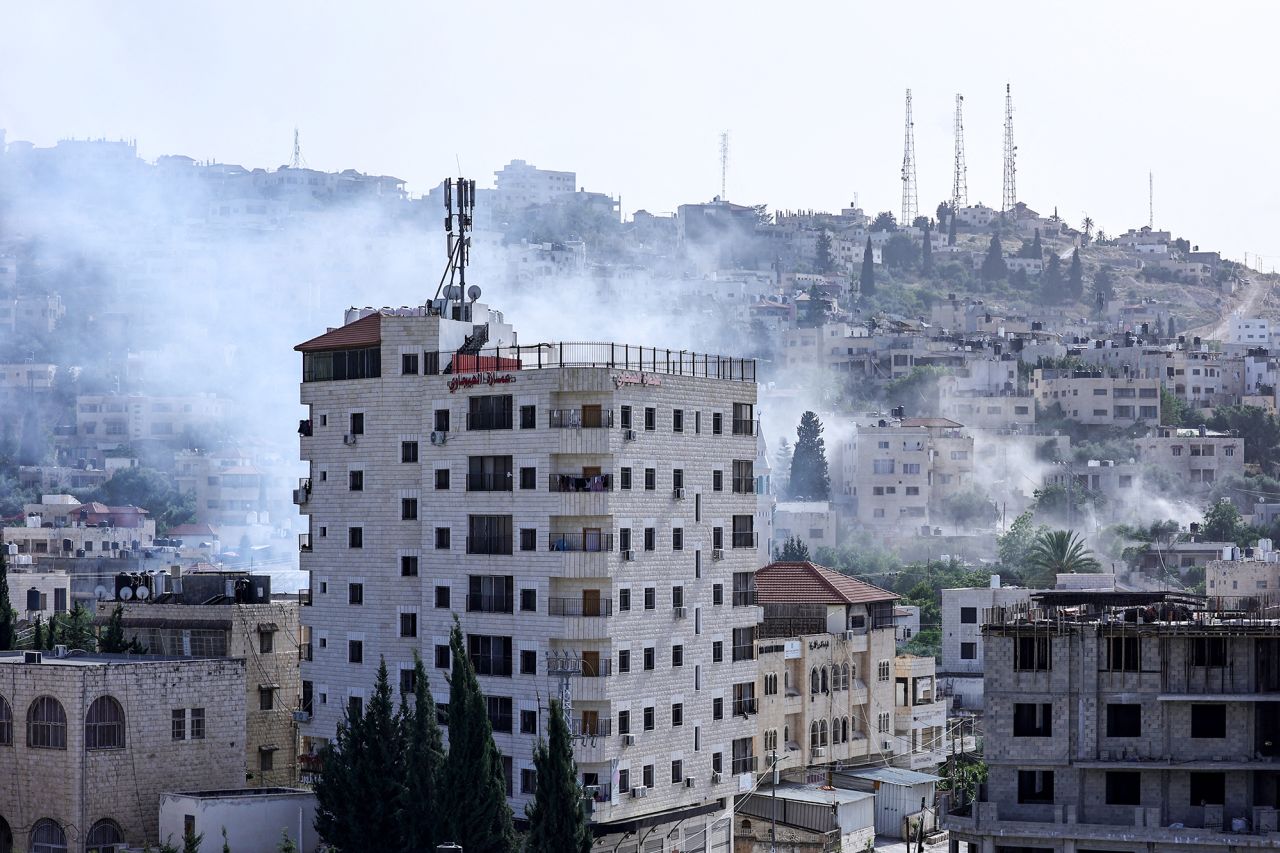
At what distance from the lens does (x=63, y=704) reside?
5112cm

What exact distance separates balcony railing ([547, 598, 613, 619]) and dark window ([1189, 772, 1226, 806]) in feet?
46.1

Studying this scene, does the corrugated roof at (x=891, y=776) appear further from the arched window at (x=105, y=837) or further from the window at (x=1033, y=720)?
the arched window at (x=105, y=837)

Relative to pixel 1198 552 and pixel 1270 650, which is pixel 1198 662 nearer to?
pixel 1270 650

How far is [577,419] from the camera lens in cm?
5372

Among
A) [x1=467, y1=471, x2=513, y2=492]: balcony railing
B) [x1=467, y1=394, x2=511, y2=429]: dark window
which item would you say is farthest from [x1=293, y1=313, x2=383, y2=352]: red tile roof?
[x1=467, y1=471, x2=513, y2=492]: balcony railing

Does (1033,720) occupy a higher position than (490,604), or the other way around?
(490,604)

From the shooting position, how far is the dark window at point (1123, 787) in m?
49.8

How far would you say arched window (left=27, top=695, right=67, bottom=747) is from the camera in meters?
51.2

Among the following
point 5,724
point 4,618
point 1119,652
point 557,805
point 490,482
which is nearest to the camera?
point 557,805

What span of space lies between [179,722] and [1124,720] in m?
22.3

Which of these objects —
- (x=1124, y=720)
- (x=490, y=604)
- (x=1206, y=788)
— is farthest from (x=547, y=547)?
(x=1206, y=788)

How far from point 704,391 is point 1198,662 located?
14.4 m

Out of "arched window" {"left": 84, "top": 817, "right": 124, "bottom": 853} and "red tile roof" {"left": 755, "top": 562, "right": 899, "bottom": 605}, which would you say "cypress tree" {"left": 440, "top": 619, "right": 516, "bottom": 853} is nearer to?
"arched window" {"left": 84, "top": 817, "right": 124, "bottom": 853}

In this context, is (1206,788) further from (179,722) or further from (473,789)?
(179,722)
